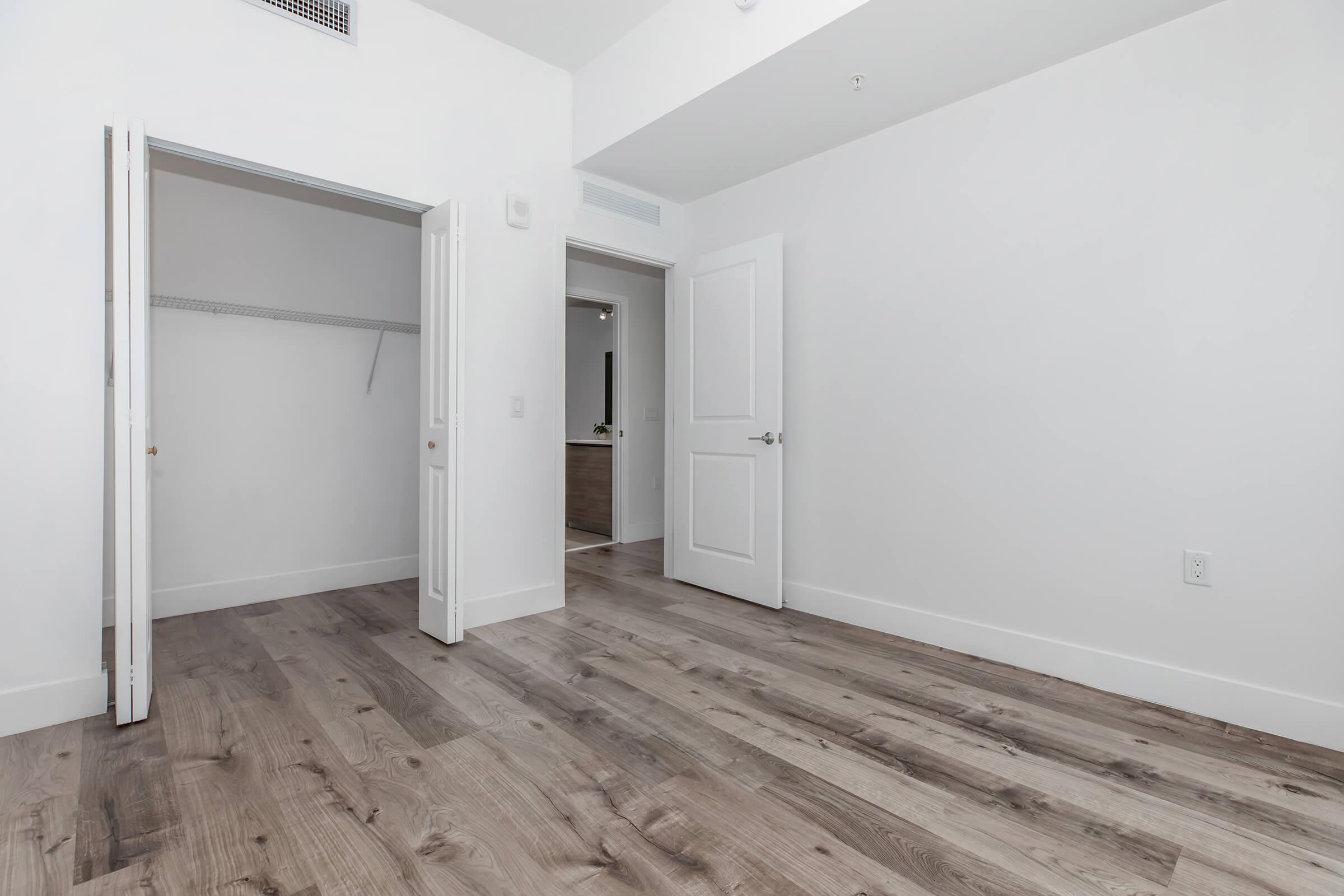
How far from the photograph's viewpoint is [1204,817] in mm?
1629

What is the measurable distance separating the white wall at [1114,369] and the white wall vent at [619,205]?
1140 millimetres

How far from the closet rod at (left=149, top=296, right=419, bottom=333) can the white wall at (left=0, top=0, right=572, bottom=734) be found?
46.2 inches

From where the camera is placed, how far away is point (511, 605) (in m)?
3.32

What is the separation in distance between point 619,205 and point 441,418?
5.81ft

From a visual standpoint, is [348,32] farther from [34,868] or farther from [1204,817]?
[1204,817]

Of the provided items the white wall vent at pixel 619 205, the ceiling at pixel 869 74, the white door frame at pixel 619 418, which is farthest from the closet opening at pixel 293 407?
the white door frame at pixel 619 418

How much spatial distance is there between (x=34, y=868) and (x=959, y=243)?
3618 millimetres

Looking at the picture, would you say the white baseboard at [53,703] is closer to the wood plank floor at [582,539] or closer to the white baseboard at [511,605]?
the white baseboard at [511,605]

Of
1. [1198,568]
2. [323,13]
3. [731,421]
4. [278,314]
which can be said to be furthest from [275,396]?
[1198,568]

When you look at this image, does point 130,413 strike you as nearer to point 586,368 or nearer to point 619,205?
point 619,205

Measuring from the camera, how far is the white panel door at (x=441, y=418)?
286cm

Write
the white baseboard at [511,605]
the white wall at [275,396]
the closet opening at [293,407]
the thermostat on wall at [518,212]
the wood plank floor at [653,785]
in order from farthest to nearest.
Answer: the white wall at [275,396]
the thermostat on wall at [518,212]
the white baseboard at [511,605]
the closet opening at [293,407]
the wood plank floor at [653,785]

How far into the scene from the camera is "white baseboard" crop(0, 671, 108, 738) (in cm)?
203

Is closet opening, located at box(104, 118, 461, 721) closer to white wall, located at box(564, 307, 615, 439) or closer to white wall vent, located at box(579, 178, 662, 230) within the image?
white wall vent, located at box(579, 178, 662, 230)
